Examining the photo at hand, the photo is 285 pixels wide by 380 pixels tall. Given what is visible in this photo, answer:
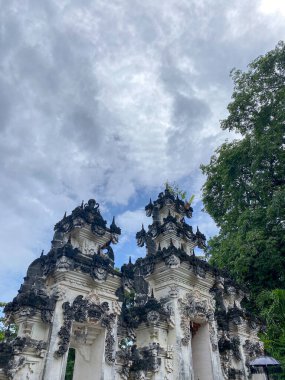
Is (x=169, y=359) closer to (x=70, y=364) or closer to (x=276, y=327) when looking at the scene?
(x=276, y=327)

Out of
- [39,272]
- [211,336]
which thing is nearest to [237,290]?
[211,336]

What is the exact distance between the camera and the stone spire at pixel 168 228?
14.2 m

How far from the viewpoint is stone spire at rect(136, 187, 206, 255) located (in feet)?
46.5

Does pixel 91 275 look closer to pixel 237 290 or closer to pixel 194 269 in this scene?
pixel 194 269

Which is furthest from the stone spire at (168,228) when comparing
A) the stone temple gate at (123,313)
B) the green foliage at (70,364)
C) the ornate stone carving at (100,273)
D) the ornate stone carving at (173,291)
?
the green foliage at (70,364)

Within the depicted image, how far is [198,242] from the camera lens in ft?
49.9

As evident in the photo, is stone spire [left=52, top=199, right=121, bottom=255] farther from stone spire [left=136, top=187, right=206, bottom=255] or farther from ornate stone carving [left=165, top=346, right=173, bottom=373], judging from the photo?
ornate stone carving [left=165, top=346, right=173, bottom=373]

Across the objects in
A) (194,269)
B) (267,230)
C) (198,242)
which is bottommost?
(194,269)

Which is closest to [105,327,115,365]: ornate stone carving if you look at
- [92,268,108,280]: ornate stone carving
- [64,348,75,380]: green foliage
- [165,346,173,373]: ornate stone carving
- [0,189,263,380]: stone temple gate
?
[0,189,263,380]: stone temple gate

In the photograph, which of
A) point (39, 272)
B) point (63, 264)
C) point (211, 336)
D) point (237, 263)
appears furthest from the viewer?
point (237, 263)

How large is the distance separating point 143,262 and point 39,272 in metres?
4.43

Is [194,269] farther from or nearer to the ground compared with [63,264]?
farther from the ground

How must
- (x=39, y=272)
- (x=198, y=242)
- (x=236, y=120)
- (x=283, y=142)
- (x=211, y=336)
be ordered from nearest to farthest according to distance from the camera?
(x=39, y=272) < (x=211, y=336) < (x=198, y=242) < (x=283, y=142) < (x=236, y=120)

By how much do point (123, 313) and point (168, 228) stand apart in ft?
14.6
